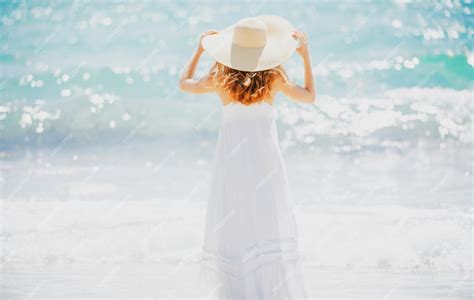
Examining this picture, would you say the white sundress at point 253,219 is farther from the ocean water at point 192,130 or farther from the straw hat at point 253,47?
the ocean water at point 192,130

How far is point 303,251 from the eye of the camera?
4883mm

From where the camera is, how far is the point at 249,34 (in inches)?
111

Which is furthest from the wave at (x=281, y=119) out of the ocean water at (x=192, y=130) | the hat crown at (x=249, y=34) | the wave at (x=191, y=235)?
the hat crown at (x=249, y=34)

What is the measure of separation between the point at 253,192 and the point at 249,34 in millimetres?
675

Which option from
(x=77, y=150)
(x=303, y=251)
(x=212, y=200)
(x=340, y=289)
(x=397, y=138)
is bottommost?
(x=77, y=150)

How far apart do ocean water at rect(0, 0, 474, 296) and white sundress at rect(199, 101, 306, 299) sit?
196 centimetres

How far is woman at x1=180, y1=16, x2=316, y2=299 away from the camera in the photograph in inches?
113

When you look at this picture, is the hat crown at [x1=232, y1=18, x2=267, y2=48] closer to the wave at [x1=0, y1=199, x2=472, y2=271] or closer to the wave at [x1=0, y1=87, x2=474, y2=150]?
the wave at [x1=0, y1=199, x2=472, y2=271]

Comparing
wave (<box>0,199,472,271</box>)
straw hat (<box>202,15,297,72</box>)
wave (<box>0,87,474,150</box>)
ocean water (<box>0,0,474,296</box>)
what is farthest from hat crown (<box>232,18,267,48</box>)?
wave (<box>0,87,474,150</box>)

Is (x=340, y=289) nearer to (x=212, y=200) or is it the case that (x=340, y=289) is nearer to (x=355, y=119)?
(x=212, y=200)

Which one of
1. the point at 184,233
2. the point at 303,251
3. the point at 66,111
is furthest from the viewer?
the point at 66,111

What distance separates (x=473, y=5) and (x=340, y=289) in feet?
17.7

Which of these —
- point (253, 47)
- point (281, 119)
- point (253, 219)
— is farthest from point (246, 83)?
point (281, 119)

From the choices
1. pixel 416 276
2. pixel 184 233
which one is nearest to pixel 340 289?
pixel 416 276
